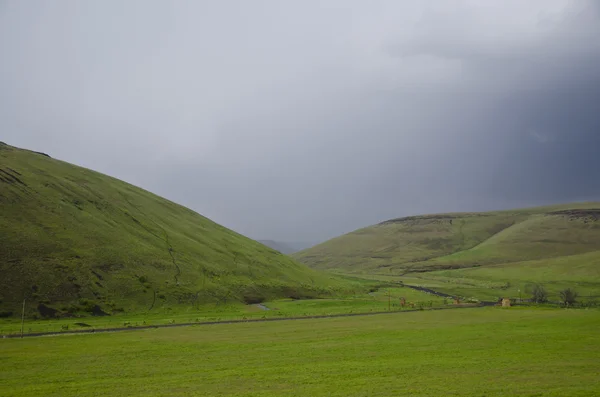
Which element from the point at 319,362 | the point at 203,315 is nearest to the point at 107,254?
the point at 203,315

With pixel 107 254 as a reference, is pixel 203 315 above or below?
below

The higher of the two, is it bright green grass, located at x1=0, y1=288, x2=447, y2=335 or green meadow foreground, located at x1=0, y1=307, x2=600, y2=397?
green meadow foreground, located at x1=0, y1=307, x2=600, y2=397

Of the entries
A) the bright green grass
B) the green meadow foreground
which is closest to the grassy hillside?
Answer: the bright green grass

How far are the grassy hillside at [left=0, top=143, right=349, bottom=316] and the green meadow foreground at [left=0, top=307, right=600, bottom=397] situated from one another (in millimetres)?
27291

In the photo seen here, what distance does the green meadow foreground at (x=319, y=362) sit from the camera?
81.6 feet

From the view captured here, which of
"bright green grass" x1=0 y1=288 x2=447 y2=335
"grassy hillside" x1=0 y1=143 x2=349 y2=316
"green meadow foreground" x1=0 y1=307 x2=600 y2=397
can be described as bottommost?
"bright green grass" x1=0 y1=288 x2=447 y2=335

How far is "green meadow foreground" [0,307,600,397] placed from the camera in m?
24.9

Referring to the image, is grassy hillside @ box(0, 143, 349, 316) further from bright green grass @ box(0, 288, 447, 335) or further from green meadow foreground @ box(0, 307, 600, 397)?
green meadow foreground @ box(0, 307, 600, 397)

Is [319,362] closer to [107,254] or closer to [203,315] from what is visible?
[203,315]

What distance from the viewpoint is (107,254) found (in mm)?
87875

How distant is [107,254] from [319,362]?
2707 inches

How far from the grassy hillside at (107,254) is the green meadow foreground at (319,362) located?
2729 cm

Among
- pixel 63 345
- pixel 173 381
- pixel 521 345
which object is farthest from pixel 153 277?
pixel 521 345

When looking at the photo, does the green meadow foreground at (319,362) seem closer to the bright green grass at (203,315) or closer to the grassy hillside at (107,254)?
the bright green grass at (203,315)
